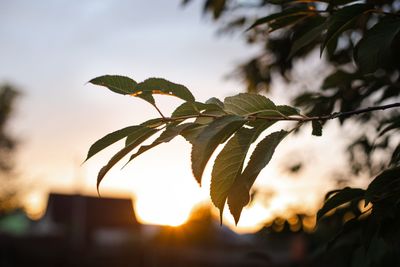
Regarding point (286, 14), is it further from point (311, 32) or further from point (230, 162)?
point (230, 162)

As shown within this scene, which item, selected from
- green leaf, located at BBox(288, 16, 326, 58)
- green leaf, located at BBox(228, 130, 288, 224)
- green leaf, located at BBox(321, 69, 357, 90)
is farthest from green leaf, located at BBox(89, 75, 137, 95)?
green leaf, located at BBox(321, 69, 357, 90)

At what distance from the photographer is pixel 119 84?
2.76ft

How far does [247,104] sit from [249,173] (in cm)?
11

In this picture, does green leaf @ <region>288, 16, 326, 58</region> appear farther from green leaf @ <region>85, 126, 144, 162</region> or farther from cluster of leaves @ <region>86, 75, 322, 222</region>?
green leaf @ <region>85, 126, 144, 162</region>

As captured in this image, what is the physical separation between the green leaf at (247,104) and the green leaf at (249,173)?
0.17 ft

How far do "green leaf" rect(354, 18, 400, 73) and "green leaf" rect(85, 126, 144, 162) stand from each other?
48cm

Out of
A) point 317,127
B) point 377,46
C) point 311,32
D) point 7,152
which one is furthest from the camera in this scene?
point 7,152

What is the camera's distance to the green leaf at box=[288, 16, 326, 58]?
1224 mm

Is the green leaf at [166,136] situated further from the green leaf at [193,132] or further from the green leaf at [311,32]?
the green leaf at [311,32]

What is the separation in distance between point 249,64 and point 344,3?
293 cm

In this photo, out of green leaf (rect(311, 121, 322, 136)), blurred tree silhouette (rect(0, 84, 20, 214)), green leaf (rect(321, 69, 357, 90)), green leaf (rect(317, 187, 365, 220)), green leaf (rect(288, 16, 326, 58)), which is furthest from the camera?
blurred tree silhouette (rect(0, 84, 20, 214))

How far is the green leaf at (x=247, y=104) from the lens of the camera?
86 cm

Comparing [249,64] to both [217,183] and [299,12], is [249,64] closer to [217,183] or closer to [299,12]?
[299,12]

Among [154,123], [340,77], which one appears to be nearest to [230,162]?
[154,123]
